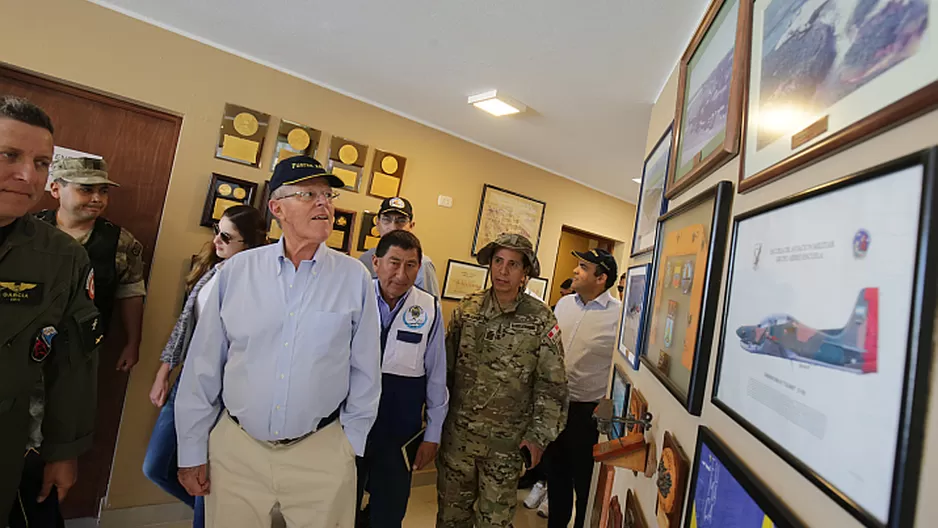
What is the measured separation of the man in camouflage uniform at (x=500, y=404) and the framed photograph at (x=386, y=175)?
52.2 inches

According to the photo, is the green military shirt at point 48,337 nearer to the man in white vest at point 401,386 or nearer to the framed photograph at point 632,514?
the man in white vest at point 401,386

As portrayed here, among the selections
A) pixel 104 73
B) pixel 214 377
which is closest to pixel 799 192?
pixel 214 377

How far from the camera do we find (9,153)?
45.4 inches

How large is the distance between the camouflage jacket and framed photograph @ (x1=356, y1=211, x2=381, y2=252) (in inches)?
49.7

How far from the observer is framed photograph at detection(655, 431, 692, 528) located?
37.6 inches

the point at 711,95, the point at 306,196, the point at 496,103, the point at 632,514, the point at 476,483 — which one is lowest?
the point at 476,483

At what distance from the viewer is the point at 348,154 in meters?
2.99

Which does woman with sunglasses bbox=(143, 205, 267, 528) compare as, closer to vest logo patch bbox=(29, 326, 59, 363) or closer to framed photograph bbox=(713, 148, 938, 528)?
vest logo patch bbox=(29, 326, 59, 363)

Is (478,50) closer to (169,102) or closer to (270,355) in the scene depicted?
(270,355)

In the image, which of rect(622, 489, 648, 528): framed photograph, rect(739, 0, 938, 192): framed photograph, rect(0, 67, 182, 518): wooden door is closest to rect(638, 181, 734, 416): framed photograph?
rect(739, 0, 938, 192): framed photograph

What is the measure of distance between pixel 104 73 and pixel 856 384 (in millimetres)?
3042

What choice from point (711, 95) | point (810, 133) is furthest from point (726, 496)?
point (711, 95)

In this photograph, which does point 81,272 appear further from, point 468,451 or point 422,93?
point 422,93

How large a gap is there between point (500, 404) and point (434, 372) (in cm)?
32
